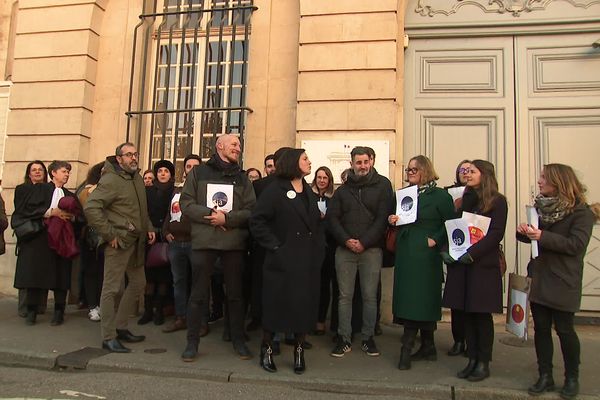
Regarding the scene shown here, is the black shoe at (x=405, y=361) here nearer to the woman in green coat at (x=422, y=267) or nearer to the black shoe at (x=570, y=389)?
the woman in green coat at (x=422, y=267)

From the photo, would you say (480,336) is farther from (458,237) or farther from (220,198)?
(220,198)

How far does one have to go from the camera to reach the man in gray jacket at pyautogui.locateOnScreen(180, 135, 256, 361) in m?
4.64

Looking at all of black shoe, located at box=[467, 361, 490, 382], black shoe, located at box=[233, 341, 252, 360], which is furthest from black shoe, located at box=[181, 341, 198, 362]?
black shoe, located at box=[467, 361, 490, 382]

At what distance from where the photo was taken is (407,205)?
470cm

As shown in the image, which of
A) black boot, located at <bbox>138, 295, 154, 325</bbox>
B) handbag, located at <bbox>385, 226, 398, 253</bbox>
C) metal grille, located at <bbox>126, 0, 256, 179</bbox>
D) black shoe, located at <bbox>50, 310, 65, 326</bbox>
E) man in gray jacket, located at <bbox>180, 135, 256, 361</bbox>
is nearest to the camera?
man in gray jacket, located at <bbox>180, 135, 256, 361</bbox>

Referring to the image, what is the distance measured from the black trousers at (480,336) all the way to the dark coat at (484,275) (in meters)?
0.14

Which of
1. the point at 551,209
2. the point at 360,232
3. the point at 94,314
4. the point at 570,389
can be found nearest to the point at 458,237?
the point at 551,209

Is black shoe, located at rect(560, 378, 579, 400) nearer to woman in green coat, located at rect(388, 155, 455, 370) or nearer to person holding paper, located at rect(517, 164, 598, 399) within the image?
person holding paper, located at rect(517, 164, 598, 399)

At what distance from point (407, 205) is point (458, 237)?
585 mm

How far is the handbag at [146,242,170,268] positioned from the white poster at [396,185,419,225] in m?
2.73

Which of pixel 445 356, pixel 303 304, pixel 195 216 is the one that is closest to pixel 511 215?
pixel 445 356

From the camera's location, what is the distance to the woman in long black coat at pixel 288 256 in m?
4.38

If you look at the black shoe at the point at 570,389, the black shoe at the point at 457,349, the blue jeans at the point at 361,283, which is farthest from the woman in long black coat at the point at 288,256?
the black shoe at the point at 570,389

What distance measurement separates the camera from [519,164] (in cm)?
671
